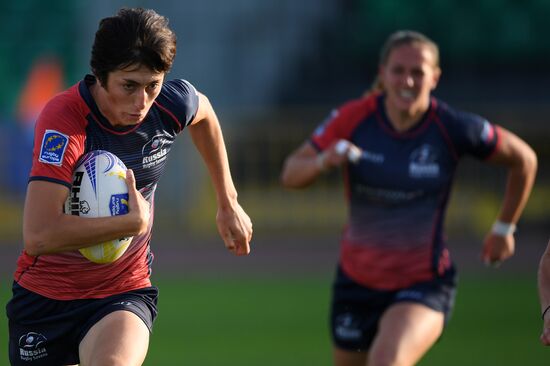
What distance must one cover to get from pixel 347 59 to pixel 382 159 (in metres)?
13.6

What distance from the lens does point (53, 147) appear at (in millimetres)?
4750

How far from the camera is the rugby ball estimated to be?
15.8ft

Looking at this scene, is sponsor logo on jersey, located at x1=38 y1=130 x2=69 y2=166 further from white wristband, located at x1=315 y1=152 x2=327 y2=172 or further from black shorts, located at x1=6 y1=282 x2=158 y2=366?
white wristband, located at x1=315 y1=152 x2=327 y2=172

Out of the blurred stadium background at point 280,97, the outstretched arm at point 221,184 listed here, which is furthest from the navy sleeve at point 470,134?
the blurred stadium background at point 280,97

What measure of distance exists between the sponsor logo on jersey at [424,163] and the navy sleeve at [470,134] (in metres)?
0.15

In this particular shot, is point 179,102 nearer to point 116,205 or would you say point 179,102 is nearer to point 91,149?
point 91,149

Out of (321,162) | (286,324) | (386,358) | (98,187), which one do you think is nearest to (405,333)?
(386,358)

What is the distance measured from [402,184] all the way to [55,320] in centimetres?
247

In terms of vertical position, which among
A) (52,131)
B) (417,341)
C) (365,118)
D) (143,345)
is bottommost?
(417,341)

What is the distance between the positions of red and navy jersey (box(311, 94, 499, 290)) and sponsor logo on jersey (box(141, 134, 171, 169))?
181 centimetres

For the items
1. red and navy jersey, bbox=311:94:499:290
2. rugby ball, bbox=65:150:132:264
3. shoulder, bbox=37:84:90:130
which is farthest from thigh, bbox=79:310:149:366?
red and navy jersey, bbox=311:94:499:290

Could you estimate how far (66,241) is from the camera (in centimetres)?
472

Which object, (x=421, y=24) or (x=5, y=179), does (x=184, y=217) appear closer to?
(x=5, y=179)

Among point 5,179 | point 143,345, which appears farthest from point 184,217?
point 143,345
